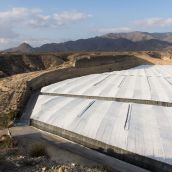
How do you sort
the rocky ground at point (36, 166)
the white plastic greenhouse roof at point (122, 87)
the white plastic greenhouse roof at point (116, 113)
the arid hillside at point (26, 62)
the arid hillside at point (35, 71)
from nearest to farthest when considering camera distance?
the rocky ground at point (36, 166) → the white plastic greenhouse roof at point (116, 113) → the white plastic greenhouse roof at point (122, 87) → the arid hillside at point (35, 71) → the arid hillside at point (26, 62)

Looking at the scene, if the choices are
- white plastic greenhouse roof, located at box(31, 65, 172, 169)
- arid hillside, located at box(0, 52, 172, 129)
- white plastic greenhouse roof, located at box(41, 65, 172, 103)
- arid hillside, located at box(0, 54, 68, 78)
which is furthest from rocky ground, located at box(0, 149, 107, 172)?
arid hillside, located at box(0, 54, 68, 78)

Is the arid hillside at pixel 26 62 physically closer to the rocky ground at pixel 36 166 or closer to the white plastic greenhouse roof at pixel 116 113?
the white plastic greenhouse roof at pixel 116 113

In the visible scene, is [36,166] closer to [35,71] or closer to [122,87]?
[122,87]

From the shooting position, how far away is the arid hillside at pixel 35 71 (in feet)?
136

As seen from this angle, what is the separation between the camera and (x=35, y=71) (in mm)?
67688

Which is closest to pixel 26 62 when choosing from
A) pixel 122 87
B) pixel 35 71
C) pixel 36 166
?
pixel 35 71

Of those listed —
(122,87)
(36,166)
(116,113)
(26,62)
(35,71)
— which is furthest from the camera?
(26,62)

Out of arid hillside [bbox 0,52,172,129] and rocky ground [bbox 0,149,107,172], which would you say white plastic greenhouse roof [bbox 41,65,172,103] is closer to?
arid hillside [bbox 0,52,172,129]

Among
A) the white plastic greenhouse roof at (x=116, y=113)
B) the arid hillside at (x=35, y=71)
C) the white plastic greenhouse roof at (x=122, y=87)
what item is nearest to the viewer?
the white plastic greenhouse roof at (x=116, y=113)

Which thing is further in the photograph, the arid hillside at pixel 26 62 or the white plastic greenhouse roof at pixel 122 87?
the arid hillside at pixel 26 62

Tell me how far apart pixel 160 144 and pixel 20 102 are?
69.7 feet

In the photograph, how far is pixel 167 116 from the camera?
3102cm

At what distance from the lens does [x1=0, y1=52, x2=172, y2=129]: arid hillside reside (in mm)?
41312

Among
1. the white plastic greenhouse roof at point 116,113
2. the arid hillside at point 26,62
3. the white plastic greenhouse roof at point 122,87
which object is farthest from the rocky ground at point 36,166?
the arid hillside at point 26,62
